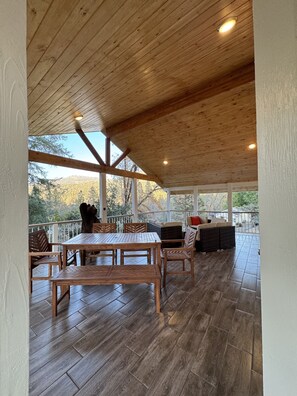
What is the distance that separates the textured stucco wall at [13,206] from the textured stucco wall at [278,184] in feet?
2.23

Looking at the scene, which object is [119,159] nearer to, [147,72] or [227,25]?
[147,72]

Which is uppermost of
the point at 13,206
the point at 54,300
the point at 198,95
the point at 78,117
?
the point at 198,95

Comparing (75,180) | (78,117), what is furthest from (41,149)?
(78,117)

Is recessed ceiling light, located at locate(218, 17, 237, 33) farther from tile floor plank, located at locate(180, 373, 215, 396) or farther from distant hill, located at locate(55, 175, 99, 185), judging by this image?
distant hill, located at locate(55, 175, 99, 185)

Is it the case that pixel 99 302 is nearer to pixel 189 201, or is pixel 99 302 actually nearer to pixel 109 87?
pixel 109 87

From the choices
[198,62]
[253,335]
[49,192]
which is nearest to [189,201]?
[49,192]

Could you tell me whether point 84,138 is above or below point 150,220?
above

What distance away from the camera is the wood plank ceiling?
70.1 inches

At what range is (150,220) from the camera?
774 cm

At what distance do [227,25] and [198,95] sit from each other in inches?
67.1

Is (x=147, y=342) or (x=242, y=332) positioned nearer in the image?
(x=147, y=342)

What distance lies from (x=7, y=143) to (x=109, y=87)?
3.12 metres

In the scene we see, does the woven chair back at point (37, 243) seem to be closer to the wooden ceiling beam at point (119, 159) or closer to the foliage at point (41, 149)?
the wooden ceiling beam at point (119, 159)

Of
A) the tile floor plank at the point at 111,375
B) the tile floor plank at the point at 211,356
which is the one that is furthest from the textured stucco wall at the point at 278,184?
the tile floor plank at the point at 111,375
